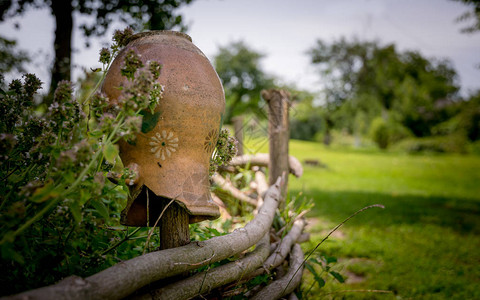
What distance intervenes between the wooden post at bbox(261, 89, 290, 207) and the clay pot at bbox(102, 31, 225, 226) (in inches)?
79.1

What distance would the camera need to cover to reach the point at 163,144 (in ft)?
4.53

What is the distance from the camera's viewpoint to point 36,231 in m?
1.39

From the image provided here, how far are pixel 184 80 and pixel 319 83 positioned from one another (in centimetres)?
3018

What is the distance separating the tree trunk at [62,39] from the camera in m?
3.53

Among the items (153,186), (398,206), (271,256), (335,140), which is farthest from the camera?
(335,140)

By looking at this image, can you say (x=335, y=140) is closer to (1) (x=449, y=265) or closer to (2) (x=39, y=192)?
(1) (x=449, y=265)

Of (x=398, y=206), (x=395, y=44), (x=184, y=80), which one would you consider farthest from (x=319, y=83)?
(x=184, y=80)

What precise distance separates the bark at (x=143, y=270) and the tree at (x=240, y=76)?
3067 centimetres

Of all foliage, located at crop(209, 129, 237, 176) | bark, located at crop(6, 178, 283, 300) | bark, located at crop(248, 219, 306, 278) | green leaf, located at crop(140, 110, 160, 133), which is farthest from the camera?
bark, located at crop(248, 219, 306, 278)

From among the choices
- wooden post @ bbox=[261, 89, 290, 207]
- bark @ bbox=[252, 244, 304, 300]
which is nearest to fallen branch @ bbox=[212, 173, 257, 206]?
wooden post @ bbox=[261, 89, 290, 207]

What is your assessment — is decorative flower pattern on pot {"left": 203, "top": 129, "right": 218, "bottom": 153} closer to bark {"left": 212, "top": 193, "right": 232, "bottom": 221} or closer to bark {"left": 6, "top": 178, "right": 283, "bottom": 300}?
bark {"left": 6, "top": 178, "right": 283, "bottom": 300}

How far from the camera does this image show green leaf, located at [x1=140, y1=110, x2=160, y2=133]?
52.7 inches

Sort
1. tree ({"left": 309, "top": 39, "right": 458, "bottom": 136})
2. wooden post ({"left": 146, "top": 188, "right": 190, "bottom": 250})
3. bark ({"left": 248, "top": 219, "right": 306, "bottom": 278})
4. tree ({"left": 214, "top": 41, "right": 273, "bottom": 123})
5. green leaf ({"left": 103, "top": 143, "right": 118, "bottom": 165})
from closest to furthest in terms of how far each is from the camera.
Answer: green leaf ({"left": 103, "top": 143, "right": 118, "bottom": 165}) → wooden post ({"left": 146, "top": 188, "right": 190, "bottom": 250}) → bark ({"left": 248, "top": 219, "right": 306, "bottom": 278}) → tree ({"left": 309, "top": 39, "right": 458, "bottom": 136}) → tree ({"left": 214, "top": 41, "right": 273, "bottom": 123})

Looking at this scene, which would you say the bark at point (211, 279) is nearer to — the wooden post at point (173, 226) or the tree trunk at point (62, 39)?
the wooden post at point (173, 226)
